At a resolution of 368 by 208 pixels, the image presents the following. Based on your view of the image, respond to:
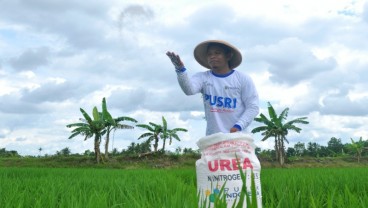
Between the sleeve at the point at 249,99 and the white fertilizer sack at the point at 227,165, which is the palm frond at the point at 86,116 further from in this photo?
the white fertilizer sack at the point at 227,165

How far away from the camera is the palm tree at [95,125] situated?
2459cm

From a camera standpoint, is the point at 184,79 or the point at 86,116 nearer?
the point at 184,79

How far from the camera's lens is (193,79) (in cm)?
310

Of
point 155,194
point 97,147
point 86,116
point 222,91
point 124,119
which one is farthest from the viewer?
point 124,119

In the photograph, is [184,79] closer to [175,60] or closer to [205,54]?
[175,60]

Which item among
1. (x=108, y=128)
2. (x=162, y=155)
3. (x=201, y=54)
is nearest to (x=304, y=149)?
(x=162, y=155)

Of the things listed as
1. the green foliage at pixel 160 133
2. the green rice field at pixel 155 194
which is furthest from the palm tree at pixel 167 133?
the green rice field at pixel 155 194

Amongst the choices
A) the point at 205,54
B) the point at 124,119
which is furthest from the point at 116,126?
the point at 205,54

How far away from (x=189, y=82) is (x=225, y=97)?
1.06 ft

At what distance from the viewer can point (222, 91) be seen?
3.08 meters

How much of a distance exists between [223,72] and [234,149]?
4.28ft

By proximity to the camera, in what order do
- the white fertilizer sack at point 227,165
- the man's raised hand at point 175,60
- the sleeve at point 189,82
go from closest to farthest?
the white fertilizer sack at point 227,165 → the man's raised hand at point 175,60 → the sleeve at point 189,82

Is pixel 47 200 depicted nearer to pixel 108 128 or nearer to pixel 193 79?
pixel 193 79

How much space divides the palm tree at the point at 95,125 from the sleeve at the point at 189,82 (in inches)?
860
